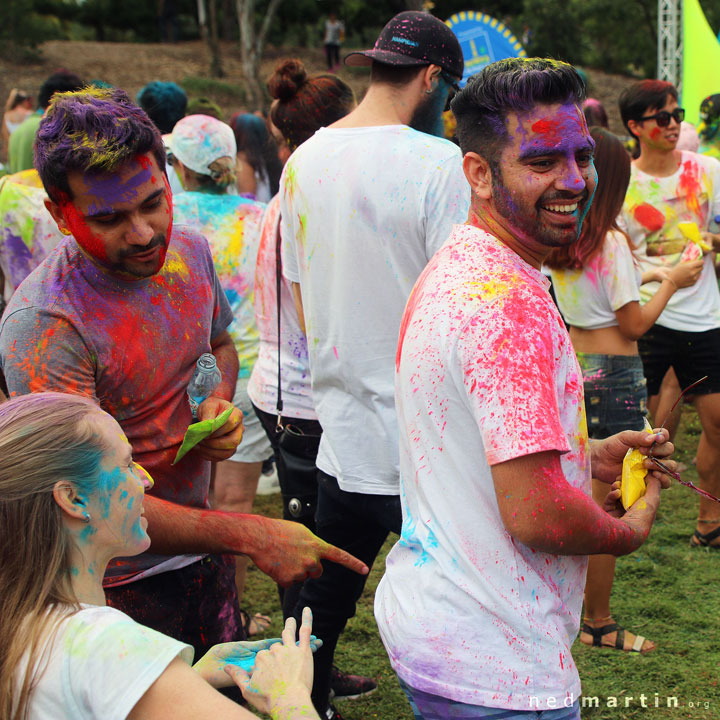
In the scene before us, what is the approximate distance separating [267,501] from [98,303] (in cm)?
363

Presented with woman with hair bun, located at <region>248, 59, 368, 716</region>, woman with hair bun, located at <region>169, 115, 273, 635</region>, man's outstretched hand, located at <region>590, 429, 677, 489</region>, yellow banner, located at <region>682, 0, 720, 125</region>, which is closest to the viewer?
man's outstretched hand, located at <region>590, 429, 677, 489</region>

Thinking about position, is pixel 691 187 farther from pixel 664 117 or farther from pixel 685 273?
pixel 685 273

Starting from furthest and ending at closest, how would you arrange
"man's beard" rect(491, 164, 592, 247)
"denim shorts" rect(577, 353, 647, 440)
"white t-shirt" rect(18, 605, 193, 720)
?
1. "denim shorts" rect(577, 353, 647, 440)
2. "man's beard" rect(491, 164, 592, 247)
3. "white t-shirt" rect(18, 605, 193, 720)

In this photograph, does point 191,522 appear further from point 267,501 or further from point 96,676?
point 267,501

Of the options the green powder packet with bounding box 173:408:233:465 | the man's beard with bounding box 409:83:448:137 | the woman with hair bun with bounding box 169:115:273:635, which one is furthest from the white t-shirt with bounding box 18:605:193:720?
the woman with hair bun with bounding box 169:115:273:635

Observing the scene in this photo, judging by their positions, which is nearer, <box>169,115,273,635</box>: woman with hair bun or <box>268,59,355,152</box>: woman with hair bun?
<box>268,59,355,152</box>: woman with hair bun

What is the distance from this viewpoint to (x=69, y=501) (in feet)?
5.33

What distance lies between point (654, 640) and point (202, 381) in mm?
2566

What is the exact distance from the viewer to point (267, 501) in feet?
18.9

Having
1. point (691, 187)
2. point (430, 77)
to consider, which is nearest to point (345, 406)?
point (430, 77)

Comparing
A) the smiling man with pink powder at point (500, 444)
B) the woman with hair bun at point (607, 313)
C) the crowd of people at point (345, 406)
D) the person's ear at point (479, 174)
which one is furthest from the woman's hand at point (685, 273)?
the person's ear at point (479, 174)

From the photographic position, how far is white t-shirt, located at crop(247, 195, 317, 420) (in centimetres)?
342

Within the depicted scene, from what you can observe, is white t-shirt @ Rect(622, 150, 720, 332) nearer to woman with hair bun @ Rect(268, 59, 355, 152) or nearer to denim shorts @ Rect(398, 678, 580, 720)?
woman with hair bun @ Rect(268, 59, 355, 152)

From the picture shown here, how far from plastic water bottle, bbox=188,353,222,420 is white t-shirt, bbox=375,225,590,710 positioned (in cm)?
80
